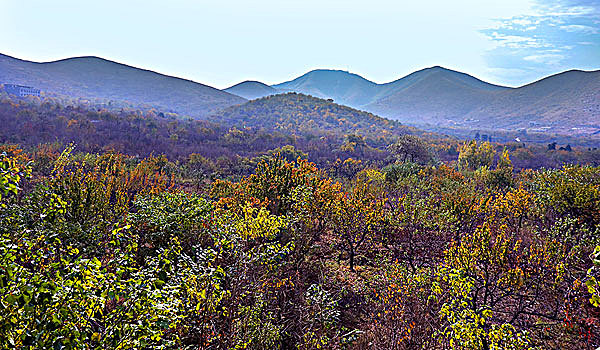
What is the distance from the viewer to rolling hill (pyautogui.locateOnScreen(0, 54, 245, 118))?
10494 cm

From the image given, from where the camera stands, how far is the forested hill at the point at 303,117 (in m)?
77.3

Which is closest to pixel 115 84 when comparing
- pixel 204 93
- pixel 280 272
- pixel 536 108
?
pixel 204 93

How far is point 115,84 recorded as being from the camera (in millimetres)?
127000

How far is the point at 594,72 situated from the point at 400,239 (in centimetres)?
18791

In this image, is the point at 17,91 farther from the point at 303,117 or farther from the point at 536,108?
the point at 536,108

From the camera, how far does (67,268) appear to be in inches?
92.7

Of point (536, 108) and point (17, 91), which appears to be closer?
point (17, 91)

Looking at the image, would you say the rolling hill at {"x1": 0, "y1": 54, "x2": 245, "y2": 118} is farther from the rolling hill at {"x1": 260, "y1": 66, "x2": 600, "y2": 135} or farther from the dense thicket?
the rolling hill at {"x1": 260, "y1": 66, "x2": 600, "y2": 135}

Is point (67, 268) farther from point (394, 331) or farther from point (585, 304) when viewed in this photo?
point (585, 304)

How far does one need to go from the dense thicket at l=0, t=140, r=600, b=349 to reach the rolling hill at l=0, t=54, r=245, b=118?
3981 inches

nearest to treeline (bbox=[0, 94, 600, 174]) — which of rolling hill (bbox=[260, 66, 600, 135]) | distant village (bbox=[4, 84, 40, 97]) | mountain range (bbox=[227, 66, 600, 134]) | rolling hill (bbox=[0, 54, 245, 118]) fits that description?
distant village (bbox=[4, 84, 40, 97])

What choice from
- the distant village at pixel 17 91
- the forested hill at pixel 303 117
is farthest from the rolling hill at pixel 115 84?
the forested hill at pixel 303 117

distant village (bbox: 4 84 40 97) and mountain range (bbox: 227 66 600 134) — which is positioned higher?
mountain range (bbox: 227 66 600 134)

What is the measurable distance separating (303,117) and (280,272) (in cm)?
7875
